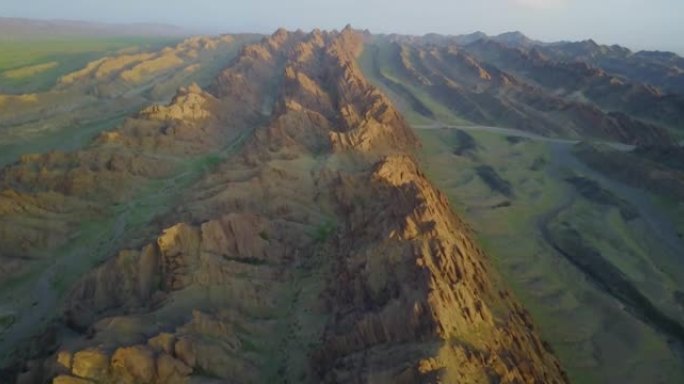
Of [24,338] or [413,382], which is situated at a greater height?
[413,382]

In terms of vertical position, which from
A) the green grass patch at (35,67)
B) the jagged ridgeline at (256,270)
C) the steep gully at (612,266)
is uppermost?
the jagged ridgeline at (256,270)

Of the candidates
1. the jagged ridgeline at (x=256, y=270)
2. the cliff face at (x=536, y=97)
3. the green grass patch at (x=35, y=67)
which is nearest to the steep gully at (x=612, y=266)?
the jagged ridgeline at (x=256, y=270)

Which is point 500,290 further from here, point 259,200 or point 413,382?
point 259,200

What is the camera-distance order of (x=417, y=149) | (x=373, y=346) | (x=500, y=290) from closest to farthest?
(x=373, y=346) → (x=500, y=290) → (x=417, y=149)

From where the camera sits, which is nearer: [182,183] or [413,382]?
[413,382]

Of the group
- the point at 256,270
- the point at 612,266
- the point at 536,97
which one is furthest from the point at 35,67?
the point at 612,266

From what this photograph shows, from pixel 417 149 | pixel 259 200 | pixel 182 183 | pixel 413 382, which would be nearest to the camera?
pixel 413 382

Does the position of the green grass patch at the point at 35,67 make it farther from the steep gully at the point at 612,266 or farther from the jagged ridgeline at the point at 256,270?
the steep gully at the point at 612,266

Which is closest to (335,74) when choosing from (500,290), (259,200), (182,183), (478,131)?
(478,131)
